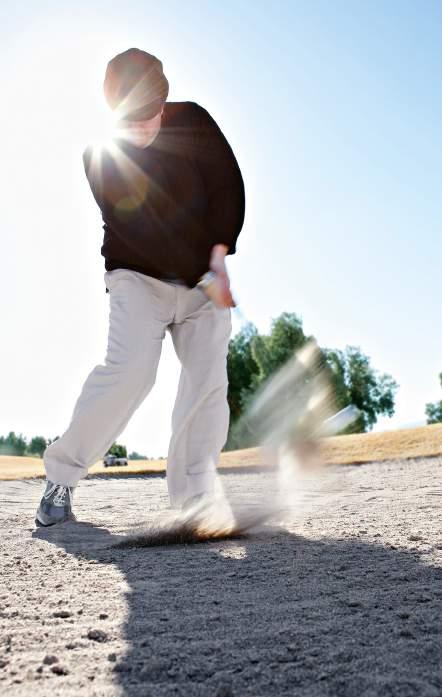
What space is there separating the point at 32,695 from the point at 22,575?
1.17m

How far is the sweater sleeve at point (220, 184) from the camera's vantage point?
146 inches

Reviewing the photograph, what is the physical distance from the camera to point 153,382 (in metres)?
3.70

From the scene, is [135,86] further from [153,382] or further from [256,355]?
[256,355]

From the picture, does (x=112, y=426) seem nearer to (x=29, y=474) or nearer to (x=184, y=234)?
(x=184, y=234)

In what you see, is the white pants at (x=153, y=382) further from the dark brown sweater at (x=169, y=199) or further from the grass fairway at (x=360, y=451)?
the grass fairway at (x=360, y=451)

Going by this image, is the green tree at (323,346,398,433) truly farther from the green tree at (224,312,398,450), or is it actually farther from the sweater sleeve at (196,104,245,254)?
the sweater sleeve at (196,104,245,254)

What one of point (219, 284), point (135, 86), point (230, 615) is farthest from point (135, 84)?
point (230, 615)

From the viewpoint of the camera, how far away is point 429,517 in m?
3.57

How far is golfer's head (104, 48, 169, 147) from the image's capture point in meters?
3.58

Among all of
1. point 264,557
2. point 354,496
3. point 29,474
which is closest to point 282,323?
point 29,474

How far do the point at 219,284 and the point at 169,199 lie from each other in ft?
1.79

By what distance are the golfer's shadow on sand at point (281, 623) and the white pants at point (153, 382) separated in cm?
96

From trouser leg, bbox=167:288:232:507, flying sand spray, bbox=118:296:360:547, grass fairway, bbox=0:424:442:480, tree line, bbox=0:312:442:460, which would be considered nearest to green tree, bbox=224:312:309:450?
tree line, bbox=0:312:442:460

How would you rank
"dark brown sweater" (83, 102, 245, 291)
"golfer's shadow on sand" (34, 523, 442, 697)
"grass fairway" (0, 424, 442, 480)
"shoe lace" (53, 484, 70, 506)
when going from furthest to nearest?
"grass fairway" (0, 424, 442, 480), "shoe lace" (53, 484, 70, 506), "dark brown sweater" (83, 102, 245, 291), "golfer's shadow on sand" (34, 523, 442, 697)
